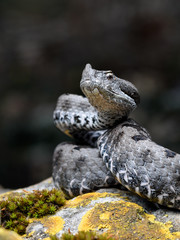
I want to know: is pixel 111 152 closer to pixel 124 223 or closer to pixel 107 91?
pixel 107 91

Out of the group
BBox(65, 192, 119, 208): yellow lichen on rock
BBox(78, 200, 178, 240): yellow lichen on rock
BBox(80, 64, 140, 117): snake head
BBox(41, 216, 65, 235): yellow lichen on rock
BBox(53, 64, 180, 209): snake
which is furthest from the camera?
BBox(80, 64, 140, 117): snake head

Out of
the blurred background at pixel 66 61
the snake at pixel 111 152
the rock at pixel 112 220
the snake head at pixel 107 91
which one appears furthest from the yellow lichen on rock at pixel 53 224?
the blurred background at pixel 66 61

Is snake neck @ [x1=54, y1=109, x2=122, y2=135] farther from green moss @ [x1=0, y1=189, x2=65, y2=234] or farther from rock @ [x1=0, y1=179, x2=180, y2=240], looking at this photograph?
green moss @ [x1=0, y1=189, x2=65, y2=234]

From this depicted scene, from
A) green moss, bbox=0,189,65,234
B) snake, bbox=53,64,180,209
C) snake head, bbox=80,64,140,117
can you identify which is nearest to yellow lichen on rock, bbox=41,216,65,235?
green moss, bbox=0,189,65,234

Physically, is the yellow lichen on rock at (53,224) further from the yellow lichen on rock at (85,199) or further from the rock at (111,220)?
the yellow lichen on rock at (85,199)

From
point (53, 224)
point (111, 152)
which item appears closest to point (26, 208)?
point (53, 224)

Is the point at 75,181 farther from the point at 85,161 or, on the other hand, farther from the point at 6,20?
the point at 6,20

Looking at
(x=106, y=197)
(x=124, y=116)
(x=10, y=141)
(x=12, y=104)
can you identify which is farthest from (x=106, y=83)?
(x=12, y=104)
